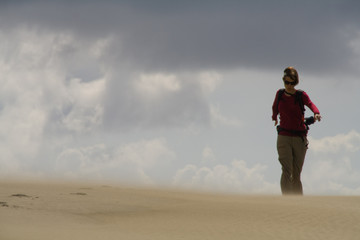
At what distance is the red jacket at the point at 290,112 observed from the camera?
12992 millimetres

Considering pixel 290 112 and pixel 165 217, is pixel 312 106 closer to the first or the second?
pixel 290 112

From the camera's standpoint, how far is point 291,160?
13.3 metres

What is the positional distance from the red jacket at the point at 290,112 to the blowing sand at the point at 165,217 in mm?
1916

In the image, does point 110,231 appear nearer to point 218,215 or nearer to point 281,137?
point 218,215

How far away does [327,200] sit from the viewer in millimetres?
11742

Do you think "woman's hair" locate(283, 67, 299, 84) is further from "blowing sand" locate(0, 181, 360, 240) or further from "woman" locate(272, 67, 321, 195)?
"blowing sand" locate(0, 181, 360, 240)

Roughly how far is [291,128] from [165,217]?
15.1ft

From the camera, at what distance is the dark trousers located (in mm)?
13195

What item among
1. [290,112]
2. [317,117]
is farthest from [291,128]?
[317,117]

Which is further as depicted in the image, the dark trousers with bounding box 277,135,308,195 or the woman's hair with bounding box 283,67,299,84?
the dark trousers with bounding box 277,135,308,195

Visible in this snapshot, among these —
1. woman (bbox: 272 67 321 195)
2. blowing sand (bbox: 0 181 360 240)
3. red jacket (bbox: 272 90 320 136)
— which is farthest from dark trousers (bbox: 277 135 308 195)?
blowing sand (bbox: 0 181 360 240)

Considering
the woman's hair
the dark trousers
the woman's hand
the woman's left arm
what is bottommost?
the dark trousers

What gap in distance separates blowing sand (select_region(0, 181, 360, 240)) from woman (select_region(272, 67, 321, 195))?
152 cm

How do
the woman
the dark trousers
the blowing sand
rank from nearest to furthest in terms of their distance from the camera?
the blowing sand
the woman
the dark trousers
